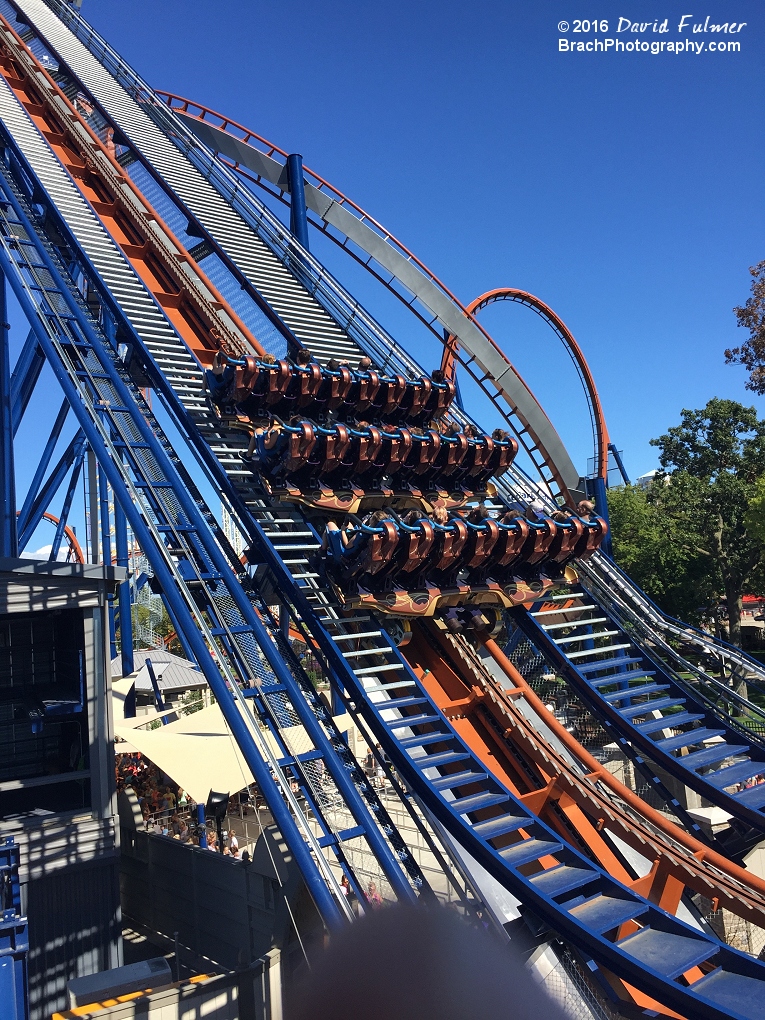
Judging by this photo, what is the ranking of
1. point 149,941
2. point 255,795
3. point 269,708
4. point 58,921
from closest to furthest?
1. point 269,708
2. point 58,921
3. point 149,941
4. point 255,795

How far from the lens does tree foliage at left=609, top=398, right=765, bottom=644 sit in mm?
29000

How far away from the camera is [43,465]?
16.3 m

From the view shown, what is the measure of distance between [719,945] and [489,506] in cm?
701

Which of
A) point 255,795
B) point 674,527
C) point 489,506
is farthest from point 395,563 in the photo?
point 674,527

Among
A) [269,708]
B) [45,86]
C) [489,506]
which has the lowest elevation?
[269,708]

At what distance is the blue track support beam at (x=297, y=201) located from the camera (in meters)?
17.7

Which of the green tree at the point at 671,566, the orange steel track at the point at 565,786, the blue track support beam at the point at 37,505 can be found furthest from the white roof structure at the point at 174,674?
the green tree at the point at 671,566

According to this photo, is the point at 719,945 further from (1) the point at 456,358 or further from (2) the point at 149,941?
(1) the point at 456,358

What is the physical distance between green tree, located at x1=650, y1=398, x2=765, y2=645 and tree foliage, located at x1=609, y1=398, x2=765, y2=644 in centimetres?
4

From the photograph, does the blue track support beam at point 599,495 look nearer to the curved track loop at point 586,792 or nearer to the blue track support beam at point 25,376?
the curved track loop at point 586,792

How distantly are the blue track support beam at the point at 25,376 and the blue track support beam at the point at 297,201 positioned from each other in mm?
5972

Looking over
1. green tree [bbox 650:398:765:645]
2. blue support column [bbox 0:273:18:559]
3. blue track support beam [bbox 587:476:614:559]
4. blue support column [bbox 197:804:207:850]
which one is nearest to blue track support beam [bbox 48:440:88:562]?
blue support column [bbox 0:273:18:559]

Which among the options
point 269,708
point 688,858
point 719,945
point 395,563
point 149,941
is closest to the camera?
point 719,945

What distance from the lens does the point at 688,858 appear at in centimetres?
695
